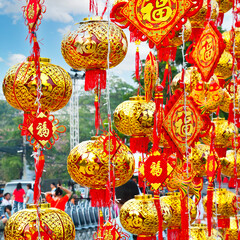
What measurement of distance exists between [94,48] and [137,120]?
1.62ft

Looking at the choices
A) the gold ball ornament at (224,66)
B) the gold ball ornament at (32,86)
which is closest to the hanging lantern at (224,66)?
the gold ball ornament at (224,66)

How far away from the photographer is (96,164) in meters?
2.08

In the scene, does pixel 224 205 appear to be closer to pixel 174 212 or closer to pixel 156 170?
pixel 174 212

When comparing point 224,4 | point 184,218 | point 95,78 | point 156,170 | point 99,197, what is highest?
point 224,4

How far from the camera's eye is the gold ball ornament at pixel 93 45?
202 centimetres

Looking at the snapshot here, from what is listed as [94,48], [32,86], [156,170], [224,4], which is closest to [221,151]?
[224,4]

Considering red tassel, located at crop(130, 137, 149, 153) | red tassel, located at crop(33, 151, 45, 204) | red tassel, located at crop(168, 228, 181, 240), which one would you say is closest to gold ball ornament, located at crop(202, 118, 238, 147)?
red tassel, located at crop(168, 228, 181, 240)

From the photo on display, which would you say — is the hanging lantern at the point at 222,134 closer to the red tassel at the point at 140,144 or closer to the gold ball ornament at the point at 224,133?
the gold ball ornament at the point at 224,133

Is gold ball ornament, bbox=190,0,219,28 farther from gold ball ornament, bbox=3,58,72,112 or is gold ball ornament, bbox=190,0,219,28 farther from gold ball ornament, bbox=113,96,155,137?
gold ball ornament, bbox=3,58,72,112

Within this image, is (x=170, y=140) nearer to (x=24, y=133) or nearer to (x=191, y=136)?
(x=191, y=136)

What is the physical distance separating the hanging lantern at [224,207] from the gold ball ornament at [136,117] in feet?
3.65

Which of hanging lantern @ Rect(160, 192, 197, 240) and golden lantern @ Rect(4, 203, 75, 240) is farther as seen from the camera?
hanging lantern @ Rect(160, 192, 197, 240)

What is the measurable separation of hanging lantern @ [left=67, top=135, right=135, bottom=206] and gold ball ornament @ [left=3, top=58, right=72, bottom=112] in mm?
263

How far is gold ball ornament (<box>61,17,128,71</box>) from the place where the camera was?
79.6 inches
